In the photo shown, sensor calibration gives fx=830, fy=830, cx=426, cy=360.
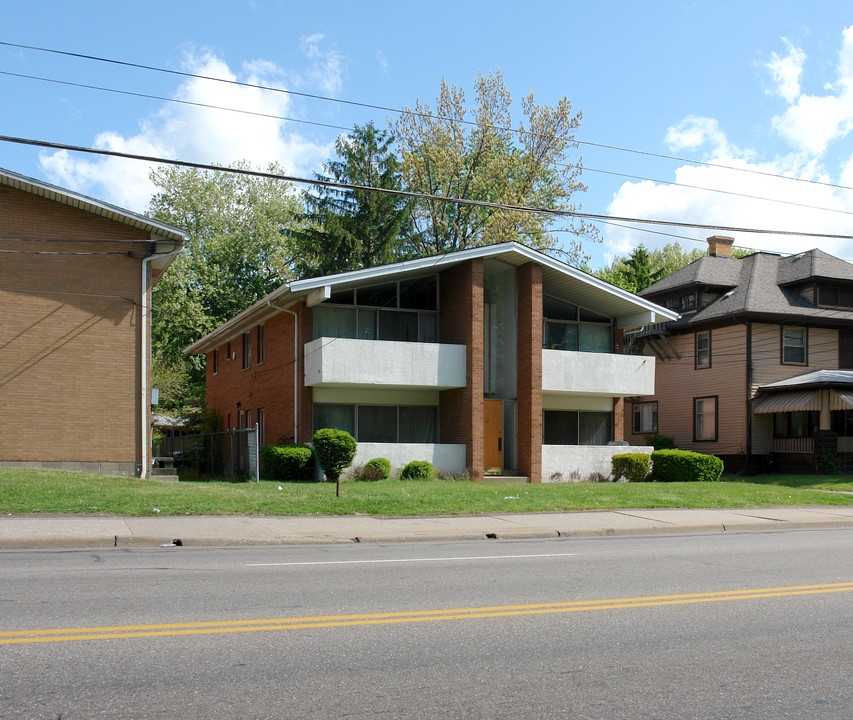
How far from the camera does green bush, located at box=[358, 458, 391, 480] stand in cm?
2322

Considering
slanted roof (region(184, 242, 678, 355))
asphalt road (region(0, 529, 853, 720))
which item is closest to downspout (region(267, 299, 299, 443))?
slanted roof (region(184, 242, 678, 355))

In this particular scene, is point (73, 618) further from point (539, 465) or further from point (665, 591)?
point (539, 465)

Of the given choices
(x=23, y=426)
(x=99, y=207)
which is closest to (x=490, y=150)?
(x=99, y=207)

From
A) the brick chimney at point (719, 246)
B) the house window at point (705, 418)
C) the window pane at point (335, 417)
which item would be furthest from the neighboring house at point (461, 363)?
the brick chimney at point (719, 246)

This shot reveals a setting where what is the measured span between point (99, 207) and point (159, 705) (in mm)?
18211

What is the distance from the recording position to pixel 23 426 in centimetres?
2036

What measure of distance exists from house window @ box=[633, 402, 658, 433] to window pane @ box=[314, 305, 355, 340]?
55.9 ft

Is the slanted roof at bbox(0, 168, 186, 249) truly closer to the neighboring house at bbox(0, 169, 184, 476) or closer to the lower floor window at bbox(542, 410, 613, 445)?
the neighboring house at bbox(0, 169, 184, 476)

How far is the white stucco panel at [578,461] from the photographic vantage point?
26344mm

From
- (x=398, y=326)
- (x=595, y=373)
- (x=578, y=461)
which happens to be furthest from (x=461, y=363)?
(x=578, y=461)

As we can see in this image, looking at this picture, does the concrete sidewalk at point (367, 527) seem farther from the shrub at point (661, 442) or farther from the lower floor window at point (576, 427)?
the shrub at point (661, 442)

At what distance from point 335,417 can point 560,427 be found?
8100 millimetres

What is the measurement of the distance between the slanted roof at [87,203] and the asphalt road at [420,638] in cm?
1222

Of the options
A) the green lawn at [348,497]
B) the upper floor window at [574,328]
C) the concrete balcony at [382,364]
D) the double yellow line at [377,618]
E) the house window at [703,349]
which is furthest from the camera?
the house window at [703,349]
